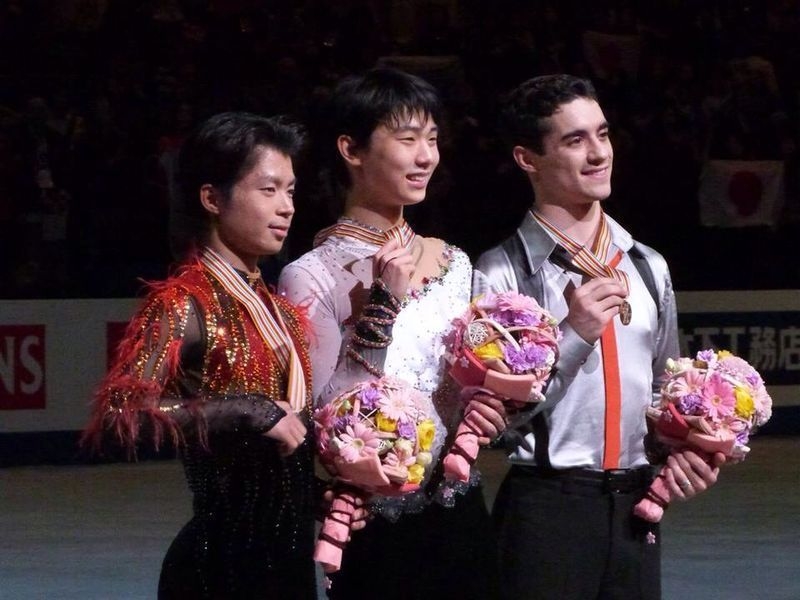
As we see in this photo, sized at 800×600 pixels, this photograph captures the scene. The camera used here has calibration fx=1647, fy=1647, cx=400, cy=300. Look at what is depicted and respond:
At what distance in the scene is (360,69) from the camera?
12891mm

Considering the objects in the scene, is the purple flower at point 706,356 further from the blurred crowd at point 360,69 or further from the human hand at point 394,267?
the blurred crowd at point 360,69

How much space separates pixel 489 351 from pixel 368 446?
347 millimetres

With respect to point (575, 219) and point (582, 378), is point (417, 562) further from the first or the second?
point (575, 219)

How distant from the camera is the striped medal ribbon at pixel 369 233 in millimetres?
3904

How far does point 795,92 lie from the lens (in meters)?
14.1

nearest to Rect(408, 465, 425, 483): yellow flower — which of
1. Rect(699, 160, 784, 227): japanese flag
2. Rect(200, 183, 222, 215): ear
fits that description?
Rect(200, 183, 222, 215): ear

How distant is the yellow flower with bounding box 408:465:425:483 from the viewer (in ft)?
11.5

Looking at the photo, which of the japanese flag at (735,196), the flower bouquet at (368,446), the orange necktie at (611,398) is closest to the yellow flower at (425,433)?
the flower bouquet at (368,446)

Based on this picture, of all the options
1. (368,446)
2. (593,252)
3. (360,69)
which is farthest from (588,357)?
(360,69)

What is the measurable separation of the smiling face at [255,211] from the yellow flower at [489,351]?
1.64ft

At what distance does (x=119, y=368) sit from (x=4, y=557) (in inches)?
178

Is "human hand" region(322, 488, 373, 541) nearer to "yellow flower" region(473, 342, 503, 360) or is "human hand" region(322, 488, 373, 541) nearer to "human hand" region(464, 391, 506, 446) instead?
"human hand" region(464, 391, 506, 446)

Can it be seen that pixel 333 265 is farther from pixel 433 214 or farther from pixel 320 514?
pixel 433 214

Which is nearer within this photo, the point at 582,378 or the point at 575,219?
the point at 582,378
